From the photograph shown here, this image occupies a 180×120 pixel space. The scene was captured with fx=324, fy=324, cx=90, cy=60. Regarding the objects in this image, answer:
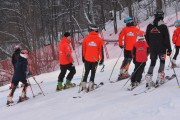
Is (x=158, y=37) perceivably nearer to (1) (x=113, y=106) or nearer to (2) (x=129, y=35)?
(1) (x=113, y=106)

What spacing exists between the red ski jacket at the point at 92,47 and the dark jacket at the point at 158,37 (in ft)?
5.68

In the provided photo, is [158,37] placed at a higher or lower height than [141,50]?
higher

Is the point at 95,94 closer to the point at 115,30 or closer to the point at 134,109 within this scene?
the point at 134,109

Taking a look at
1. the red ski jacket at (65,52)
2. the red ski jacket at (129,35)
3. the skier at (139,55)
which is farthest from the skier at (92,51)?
the red ski jacket at (65,52)

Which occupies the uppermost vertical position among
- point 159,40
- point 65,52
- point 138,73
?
point 159,40

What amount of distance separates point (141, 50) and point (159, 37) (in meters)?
0.98

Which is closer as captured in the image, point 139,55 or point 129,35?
point 139,55

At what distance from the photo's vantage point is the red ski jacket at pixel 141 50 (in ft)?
26.0

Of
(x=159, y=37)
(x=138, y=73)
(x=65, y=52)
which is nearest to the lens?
(x=159, y=37)

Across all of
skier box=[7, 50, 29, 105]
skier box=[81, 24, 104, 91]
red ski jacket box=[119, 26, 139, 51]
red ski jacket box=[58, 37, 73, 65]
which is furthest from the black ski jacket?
skier box=[7, 50, 29, 105]

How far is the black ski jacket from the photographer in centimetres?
701

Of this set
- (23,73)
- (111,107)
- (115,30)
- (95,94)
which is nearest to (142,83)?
(95,94)

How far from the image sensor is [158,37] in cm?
706

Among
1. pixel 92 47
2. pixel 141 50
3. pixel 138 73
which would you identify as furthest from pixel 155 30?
pixel 92 47
